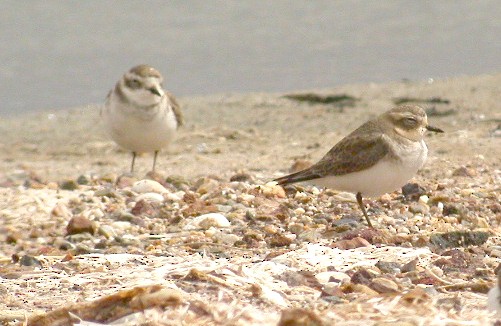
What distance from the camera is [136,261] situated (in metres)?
5.98

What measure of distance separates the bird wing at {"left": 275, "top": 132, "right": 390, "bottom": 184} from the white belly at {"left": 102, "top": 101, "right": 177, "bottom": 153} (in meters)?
3.22

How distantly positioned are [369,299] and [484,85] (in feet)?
31.7

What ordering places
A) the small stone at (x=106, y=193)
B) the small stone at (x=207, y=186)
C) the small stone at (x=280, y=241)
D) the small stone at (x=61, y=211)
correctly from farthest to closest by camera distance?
the small stone at (x=106, y=193) < the small stone at (x=207, y=186) < the small stone at (x=61, y=211) < the small stone at (x=280, y=241)

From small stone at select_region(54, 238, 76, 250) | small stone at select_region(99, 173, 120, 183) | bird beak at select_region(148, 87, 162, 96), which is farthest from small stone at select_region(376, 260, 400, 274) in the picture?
bird beak at select_region(148, 87, 162, 96)

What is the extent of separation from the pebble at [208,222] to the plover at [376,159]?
42 centimetres

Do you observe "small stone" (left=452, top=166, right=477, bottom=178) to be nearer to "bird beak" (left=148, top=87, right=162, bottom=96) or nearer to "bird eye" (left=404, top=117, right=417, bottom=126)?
"bird eye" (left=404, top=117, right=417, bottom=126)

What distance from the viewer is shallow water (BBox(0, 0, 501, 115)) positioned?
1545 cm

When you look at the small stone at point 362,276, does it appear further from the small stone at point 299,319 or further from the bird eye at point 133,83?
the bird eye at point 133,83

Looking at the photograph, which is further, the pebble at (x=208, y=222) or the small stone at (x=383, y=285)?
the pebble at (x=208, y=222)

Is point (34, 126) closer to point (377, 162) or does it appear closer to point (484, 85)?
point (484, 85)

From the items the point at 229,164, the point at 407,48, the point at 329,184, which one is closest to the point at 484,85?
the point at 407,48

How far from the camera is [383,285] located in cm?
521

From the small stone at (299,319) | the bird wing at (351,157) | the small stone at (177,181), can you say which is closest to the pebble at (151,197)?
the small stone at (177,181)

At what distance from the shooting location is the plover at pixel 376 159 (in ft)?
22.6
